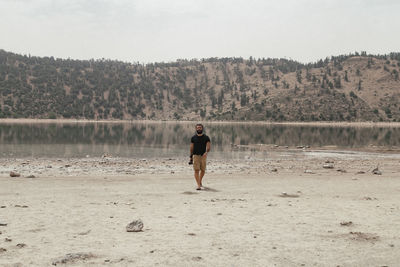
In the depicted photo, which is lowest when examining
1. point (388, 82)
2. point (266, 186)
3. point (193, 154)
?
point (266, 186)

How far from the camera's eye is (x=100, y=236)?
7824 mm

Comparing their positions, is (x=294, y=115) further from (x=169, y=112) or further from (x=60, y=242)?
(x=60, y=242)

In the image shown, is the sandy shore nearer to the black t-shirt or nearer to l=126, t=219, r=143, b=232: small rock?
l=126, t=219, r=143, b=232: small rock

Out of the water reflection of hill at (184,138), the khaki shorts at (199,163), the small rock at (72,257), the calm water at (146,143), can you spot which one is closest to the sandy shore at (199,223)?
the small rock at (72,257)

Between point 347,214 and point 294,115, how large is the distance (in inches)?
4859

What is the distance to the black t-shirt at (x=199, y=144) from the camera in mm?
14567

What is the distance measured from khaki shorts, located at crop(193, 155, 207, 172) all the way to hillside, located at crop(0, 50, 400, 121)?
118 meters

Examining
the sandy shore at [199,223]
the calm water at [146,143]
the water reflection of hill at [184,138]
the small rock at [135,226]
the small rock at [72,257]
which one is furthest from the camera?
the water reflection of hill at [184,138]

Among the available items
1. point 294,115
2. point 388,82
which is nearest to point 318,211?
point 294,115

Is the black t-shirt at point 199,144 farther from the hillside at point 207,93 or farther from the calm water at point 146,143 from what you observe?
the hillside at point 207,93

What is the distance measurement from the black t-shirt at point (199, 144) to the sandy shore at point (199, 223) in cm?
127

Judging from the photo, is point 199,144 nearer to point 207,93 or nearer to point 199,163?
point 199,163

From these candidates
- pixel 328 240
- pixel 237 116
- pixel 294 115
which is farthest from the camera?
pixel 237 116

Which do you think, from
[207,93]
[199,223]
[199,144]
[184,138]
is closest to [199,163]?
[199,144]
